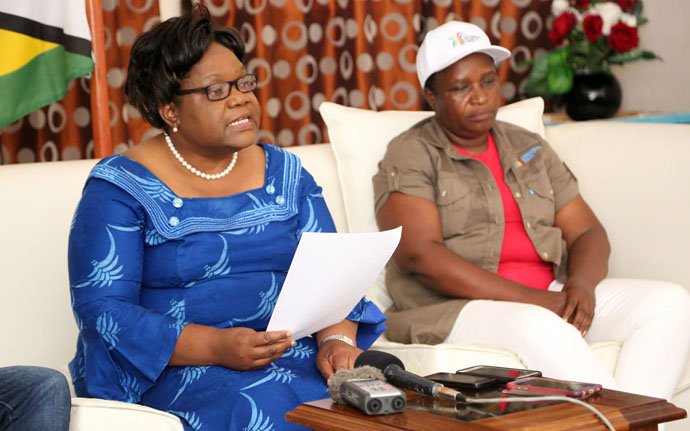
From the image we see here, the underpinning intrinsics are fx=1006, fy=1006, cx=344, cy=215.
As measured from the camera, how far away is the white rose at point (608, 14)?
3613 mm

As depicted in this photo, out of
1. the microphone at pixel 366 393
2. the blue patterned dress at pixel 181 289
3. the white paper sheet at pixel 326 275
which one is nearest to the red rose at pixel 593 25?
the blue patterned dress at pixel 181 289

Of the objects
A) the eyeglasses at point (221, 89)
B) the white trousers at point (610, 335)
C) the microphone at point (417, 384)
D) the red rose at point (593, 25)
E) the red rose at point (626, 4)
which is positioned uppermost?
the red rose at point (626, 4)

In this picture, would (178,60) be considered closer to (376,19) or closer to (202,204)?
(202,204)

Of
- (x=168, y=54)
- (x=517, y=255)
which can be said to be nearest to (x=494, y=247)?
(x=517, y=255)

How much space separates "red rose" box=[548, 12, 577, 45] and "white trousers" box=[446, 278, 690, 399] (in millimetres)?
1498

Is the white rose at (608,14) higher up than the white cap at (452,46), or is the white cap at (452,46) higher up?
the white rose at (608,14)

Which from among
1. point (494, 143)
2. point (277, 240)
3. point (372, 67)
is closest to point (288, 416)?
point (277, 240)

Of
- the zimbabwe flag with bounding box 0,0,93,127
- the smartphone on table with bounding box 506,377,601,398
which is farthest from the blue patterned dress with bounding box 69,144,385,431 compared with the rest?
the zimbabwe flag with bounding box 0,0,93,127

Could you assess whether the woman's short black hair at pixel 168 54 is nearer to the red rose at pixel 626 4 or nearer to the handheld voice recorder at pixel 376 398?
the handheld voice recorder at pixel 376 398

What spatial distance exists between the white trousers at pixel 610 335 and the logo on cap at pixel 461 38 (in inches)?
26.7

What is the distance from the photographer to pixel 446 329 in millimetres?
2350

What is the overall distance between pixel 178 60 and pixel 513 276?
41.5 inches

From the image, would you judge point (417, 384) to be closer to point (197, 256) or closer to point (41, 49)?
point (197, 256)

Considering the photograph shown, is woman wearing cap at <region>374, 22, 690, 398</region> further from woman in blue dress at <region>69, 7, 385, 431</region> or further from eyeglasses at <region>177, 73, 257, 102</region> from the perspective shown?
eyeglasses at <region>177, 73, 257, 102</region>
